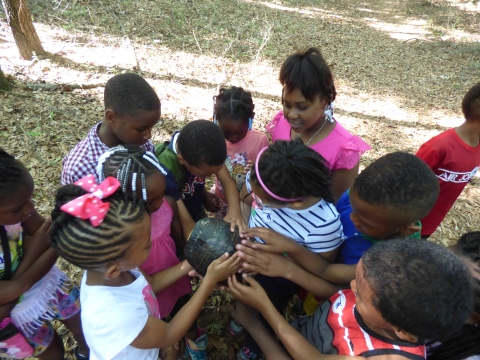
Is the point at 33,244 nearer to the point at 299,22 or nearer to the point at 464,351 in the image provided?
the point at 464,351

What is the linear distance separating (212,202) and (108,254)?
195cm

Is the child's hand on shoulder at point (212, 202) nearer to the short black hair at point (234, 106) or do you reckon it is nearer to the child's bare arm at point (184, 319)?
the short black hair at point (234, 106)

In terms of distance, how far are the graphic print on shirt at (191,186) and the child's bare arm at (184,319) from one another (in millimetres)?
1032

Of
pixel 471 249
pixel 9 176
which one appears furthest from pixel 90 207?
pixel 471 249

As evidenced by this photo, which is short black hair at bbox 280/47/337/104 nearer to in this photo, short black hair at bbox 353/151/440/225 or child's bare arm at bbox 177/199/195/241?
short black hair at bbox 353/151/440/225

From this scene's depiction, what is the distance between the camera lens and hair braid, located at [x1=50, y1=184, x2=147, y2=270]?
160 cm

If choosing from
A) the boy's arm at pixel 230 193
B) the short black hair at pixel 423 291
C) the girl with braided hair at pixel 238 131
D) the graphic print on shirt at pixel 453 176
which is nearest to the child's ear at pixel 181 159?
the boy's arm at pixel 230 193

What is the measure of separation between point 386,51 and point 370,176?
12.3 metres

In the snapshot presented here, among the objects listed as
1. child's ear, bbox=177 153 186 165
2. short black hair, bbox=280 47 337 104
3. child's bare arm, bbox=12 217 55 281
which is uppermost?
short black hair, bbox=280 47 337 104

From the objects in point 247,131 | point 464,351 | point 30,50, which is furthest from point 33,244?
point 30,50

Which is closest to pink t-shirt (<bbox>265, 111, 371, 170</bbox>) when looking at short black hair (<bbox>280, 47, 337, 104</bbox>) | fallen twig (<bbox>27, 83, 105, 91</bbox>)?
short black hair (<bbox>280, 47, 337, 104</bbox>)

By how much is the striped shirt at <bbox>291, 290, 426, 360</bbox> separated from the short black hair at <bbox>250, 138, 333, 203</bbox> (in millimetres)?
741

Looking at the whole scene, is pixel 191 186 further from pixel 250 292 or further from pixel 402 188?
pixel 402 188

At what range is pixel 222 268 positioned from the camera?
211cm
